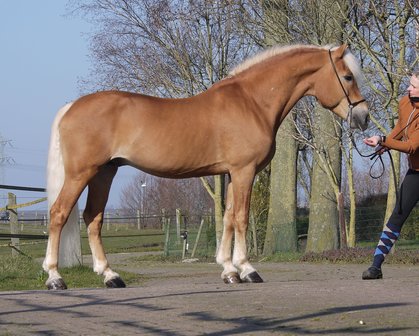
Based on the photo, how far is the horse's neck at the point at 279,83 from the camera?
37.6 feet

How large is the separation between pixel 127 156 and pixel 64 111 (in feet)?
3.03

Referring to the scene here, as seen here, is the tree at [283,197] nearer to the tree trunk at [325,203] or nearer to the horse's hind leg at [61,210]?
the tree trunk at [325,203]

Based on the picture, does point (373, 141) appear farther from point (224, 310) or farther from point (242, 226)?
point (224, 310)

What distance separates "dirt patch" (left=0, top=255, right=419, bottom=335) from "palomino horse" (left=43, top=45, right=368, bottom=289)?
3.74ft

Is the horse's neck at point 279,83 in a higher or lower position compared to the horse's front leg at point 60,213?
higher

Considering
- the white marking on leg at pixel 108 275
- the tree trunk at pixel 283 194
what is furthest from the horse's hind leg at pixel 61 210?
the tree trunk at pixel 283 194

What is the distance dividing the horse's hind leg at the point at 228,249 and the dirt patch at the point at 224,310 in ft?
1.77

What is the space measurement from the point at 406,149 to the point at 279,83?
6.17 feet

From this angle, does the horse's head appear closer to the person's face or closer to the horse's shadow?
the person's face

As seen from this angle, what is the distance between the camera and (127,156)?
35.7 feet

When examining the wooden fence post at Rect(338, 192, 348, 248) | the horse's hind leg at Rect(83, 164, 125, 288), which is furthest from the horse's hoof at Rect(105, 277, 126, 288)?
the wooden fence post at Rect(338, 192, 348, 248)

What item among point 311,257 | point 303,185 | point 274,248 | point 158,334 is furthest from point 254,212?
point 158,334

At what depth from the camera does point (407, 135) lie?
10859mm

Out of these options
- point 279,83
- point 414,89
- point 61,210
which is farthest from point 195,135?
point 414,89
